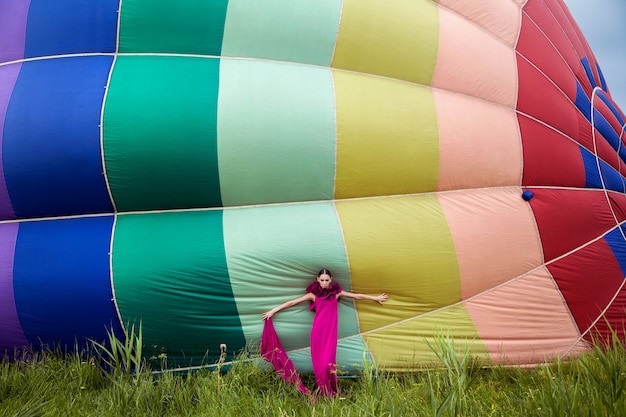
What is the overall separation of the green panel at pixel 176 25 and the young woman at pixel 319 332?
195cm

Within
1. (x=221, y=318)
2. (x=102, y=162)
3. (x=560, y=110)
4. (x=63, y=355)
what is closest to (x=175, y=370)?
(x=221, y=318)

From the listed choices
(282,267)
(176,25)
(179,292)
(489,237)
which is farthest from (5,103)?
(489,237)

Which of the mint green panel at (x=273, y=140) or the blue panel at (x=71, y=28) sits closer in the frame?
the mint green panel at (x=273, y=140)

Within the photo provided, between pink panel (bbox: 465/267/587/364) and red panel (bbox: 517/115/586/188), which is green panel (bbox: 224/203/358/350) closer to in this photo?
pink panel (bbox: 465/267/587/364)

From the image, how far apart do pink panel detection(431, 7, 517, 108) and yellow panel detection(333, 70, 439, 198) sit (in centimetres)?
36

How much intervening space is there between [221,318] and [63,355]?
119cm

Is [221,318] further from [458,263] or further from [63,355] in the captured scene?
[458,263]

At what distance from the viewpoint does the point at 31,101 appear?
12.5ft

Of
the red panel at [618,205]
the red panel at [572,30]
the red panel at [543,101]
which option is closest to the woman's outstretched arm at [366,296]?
the red panel at [543,101]

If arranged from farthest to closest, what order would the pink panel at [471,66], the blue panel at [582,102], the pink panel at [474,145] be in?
the blue panel at [582,102] < the pink panel at [471,66] < the pink panel at [474,145]

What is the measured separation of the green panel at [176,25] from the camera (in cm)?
388

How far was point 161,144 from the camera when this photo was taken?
365 cm

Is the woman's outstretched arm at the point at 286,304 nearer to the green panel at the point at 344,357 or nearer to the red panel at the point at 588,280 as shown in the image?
the green panel at the point at 344,357

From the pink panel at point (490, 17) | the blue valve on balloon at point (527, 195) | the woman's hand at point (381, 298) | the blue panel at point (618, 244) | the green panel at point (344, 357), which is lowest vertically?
the green panel at point (344, 357)
